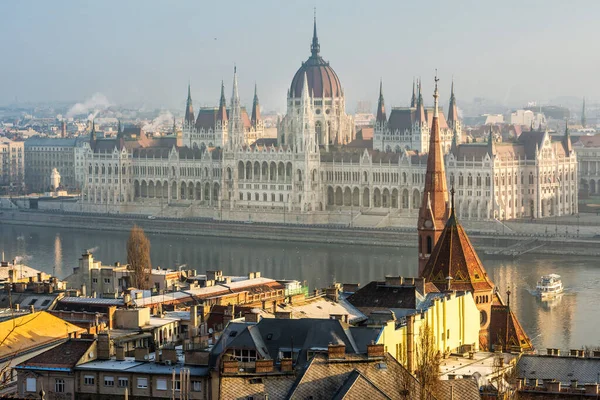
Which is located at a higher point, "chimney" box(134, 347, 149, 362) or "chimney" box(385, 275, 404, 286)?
"chimney" box(385, 275, 404, 286)

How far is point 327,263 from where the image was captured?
6912cm

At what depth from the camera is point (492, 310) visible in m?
33.3

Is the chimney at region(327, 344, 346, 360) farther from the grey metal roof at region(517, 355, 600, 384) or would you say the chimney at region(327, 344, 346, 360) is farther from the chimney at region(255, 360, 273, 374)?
the grey metal roof at region(517, 355, 600, 384)

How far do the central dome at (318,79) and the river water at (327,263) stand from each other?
15.4m

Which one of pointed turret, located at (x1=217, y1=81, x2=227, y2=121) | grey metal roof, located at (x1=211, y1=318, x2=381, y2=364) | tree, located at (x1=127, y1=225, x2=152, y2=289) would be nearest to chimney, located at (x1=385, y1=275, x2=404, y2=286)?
grey metal roof, located at (x1=211, y1=318, x2=381, y2=364)

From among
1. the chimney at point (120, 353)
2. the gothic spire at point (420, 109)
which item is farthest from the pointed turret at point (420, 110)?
the chimney at point (120, 353)

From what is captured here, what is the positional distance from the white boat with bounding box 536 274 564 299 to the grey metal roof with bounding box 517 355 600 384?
2854cm

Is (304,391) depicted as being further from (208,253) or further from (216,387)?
(208,253)

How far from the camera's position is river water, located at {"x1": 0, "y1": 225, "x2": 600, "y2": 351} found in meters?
49.9

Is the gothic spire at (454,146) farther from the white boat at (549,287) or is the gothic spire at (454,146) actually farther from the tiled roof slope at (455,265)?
the tiled roof slope at (455,265)

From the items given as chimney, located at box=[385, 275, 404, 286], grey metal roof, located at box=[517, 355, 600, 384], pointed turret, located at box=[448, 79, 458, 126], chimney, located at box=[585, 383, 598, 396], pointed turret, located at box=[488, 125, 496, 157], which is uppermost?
pointed turret, located at box=[448, 79, 458, 126]

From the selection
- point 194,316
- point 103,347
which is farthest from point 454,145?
point 103,347

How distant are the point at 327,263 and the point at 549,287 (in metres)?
14.8

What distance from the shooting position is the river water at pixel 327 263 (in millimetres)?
49906
